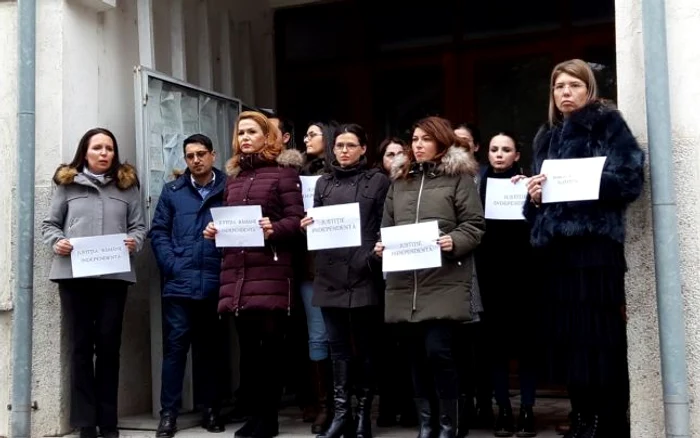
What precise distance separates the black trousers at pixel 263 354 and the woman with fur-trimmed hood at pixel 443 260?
87 cm

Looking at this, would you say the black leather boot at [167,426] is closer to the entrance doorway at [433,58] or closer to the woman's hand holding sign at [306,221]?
the woman's hand holding sign at [306,221]

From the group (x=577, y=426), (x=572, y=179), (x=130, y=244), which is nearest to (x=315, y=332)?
(x=130, y=244)

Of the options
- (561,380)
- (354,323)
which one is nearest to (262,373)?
(354,323)

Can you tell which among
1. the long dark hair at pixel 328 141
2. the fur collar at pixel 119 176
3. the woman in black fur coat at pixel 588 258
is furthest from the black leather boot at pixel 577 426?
the fur collar at pixel 119 176

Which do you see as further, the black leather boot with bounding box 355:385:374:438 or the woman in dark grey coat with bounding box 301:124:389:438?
the black leather boot with bounding box 355:385:374:438

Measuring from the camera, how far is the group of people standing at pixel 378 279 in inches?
191

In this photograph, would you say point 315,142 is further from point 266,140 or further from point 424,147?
point 424,147

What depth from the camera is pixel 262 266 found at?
5660mm

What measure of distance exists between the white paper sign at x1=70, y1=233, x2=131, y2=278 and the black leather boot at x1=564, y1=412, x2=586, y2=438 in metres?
2.91

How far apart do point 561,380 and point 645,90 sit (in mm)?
1620

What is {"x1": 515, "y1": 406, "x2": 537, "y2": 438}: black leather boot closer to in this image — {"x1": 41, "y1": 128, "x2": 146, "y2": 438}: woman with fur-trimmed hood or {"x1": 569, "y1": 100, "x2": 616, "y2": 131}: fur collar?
{"x1": 569, "y1": 100, "x2": 616, "y2": 131}: fur collar

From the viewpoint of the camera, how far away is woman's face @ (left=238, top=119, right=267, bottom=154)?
5852mm

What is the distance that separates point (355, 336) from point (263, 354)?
622mm

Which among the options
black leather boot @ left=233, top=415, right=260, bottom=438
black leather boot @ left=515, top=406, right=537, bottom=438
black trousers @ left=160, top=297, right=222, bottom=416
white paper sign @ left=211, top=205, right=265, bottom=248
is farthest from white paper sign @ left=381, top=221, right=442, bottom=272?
black trousers @ left=160, top=297, right=222, bottom=416
